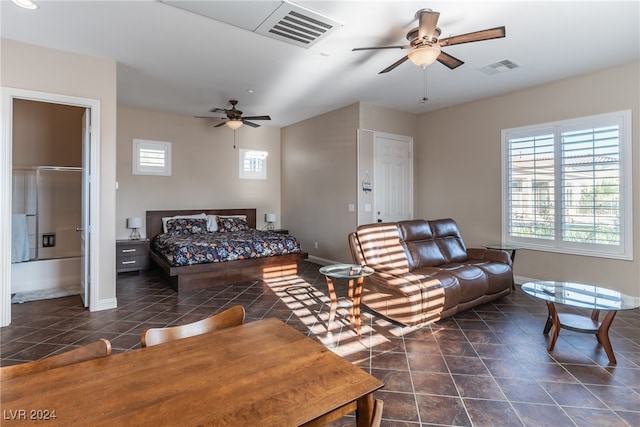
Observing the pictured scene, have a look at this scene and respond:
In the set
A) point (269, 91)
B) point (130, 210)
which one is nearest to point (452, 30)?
point (269, 91)

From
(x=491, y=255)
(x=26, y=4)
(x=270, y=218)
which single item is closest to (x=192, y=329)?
(x=26, y=4)

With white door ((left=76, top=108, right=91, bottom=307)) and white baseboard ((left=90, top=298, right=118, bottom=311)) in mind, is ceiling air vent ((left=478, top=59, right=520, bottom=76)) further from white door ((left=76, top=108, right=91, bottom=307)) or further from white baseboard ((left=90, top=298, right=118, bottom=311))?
white baseboard ((left=90, top=298, right=118, bottom=311))

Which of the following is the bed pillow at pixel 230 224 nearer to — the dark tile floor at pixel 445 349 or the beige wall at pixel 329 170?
the beige wall at pixel 329 170

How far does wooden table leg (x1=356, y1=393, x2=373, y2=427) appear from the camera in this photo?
3.06ft

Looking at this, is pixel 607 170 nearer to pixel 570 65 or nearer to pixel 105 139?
pixel 570 65

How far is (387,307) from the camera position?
3428 mm

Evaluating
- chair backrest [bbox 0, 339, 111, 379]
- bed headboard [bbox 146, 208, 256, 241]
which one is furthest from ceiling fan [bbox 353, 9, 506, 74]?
bed headboard [bbox 146, 208, 256, 241]

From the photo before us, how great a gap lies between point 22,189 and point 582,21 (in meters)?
7.38

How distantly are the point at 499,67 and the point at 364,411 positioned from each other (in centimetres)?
447

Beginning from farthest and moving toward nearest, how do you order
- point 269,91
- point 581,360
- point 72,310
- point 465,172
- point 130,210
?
point 130,210
point 465,172
point 269,91
point 72,310
point 581,360

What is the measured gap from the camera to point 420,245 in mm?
4160

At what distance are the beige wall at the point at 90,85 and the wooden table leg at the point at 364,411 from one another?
3873mm

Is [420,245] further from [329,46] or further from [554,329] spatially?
[329,46]

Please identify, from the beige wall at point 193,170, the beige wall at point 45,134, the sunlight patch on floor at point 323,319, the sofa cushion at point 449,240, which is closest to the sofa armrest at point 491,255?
the sofa cushion at point 449,240
